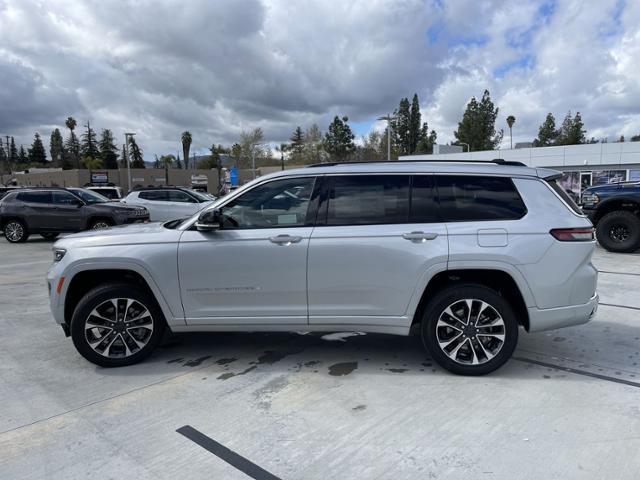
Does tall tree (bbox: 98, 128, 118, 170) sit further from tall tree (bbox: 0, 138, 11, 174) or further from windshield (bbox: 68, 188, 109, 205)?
windshield (bbox: 68, 188, 109, 205)

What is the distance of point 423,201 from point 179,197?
43.0 ft

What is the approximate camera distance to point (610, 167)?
32.2 m

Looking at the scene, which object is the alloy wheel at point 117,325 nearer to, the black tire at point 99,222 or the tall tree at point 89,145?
the black tire at point 99,222

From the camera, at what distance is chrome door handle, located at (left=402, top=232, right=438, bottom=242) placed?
12.7 ft

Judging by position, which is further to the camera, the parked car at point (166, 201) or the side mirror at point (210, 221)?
the parked car at point (166, 201)

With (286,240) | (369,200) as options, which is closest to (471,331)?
(369,200)

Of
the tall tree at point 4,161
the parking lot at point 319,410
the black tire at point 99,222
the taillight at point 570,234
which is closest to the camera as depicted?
the parking lot at point 319,410

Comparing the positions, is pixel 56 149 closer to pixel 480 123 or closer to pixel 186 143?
pixel 186 143

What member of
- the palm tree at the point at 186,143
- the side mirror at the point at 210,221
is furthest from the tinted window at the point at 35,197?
the palm tree at the point at 186,143

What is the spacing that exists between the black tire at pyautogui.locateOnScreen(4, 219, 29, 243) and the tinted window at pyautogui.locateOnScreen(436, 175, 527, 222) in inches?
565

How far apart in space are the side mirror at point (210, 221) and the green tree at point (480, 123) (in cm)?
6709

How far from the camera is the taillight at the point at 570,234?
12.6 feet

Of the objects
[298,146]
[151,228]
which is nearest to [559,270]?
[151,228]

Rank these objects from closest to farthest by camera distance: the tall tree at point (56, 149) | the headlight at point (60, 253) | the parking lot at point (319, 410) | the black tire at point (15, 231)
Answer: the parking lot at point (319, 410) < the headlight at point (60, 253) < the black tire at point (15, 231) < the tall tree at point (56, 149)
